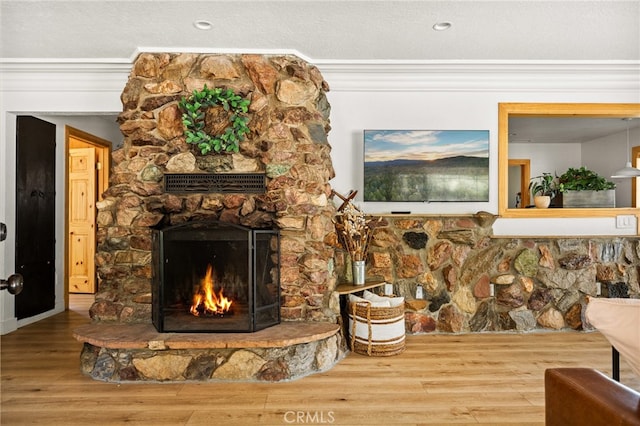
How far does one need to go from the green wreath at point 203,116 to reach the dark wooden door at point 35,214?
222 centimetres

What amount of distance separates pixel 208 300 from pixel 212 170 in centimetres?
100

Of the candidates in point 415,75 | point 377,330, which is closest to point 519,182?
point 415,75

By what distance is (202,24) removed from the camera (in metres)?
2.97

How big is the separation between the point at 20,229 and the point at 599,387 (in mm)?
4895

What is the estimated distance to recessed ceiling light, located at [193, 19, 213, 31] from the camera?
9.66 ft

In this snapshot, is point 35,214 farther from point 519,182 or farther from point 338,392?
point 519,182

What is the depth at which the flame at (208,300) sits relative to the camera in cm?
306

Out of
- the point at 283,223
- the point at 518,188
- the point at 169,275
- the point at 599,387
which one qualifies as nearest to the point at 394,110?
the point at 283,223

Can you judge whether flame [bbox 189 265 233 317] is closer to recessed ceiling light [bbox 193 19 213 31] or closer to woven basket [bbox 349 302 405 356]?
woven basket [bbox 349 302 405 356]

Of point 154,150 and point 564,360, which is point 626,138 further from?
point 154,150

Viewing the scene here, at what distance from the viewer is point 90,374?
2855mm

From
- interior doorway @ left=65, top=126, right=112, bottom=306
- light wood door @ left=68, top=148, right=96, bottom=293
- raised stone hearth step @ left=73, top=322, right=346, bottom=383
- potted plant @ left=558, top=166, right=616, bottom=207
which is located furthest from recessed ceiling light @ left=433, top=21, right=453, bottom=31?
light wood door @ left=68, top=148, right=96, bottom=293

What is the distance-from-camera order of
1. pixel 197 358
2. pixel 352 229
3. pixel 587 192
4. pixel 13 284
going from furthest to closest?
pixel 587 192
pixel 352 229
pixel 197 358
pixel 13 284

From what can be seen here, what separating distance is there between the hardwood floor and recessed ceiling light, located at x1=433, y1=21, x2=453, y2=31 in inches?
98.2
